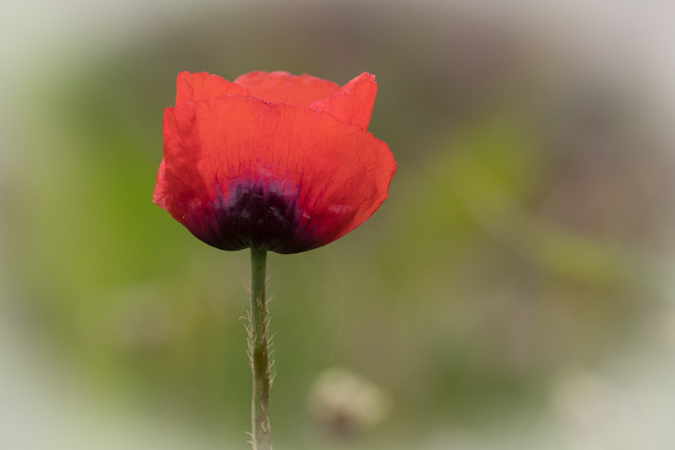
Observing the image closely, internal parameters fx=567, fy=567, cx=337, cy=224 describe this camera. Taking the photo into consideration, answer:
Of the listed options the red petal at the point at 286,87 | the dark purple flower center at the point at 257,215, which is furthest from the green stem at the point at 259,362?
the red petal at the point at 286,87

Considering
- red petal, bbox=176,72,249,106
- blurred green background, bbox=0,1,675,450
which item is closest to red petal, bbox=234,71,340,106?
red petal, bbox=176,72,249,106

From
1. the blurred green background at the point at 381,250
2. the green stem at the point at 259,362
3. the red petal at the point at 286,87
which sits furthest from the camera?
the blurred green background at the point at 381,250

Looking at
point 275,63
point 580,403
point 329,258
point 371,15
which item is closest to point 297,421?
point 329,258

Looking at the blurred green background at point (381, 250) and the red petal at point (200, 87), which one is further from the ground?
the blurred green background at point (381, 250)

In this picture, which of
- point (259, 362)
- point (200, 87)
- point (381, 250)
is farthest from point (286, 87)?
point (381, 250)

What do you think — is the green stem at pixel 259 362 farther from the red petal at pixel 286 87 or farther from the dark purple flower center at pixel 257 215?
the red petal at pixel 286 87

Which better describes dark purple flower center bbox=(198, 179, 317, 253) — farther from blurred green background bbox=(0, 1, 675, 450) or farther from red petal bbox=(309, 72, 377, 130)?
blurred green background bbox=(0, 1, 675, 450)
